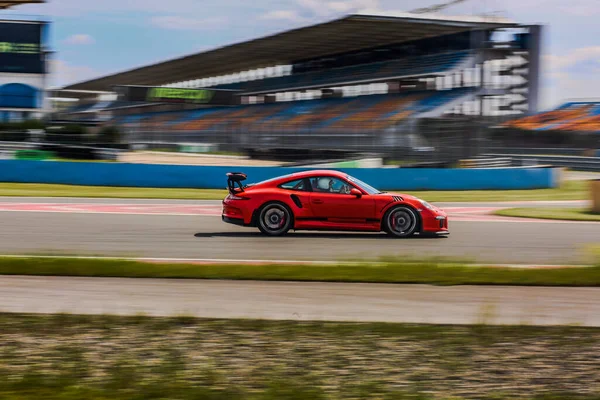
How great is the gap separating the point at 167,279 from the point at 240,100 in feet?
192

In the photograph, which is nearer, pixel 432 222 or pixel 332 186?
pixel 332 186

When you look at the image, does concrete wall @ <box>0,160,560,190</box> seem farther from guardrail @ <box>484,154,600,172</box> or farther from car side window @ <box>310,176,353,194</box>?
guardrail @ <box>484,154,600,172</box>

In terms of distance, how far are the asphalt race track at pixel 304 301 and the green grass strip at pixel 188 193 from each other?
43.0ft

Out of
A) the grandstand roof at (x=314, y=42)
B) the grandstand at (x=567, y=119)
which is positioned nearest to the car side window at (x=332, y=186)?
the grandstand roof at (x=314, y=42)

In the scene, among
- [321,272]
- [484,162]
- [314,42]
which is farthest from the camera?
[314,42]

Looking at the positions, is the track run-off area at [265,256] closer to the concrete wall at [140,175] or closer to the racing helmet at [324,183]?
the racing helmet at [324,183]

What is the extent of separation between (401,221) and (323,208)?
1.24m

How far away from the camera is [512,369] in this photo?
505 cm

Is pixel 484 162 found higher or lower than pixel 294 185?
higher

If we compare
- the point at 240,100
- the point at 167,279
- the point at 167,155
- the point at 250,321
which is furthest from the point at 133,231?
the point at 240,100

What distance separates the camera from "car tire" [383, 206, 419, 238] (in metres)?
12.1

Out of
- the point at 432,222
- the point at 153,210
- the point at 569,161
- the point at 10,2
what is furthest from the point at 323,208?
the point at 569,161

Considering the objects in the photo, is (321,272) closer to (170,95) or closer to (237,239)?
(237,239)

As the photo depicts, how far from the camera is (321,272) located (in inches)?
341
